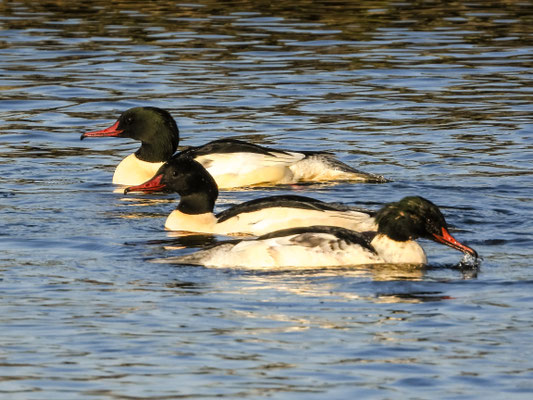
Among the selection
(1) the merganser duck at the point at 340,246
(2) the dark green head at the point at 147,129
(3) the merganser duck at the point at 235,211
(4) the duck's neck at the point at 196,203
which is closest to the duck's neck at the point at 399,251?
(1) the merganser duck at the point at 340,246

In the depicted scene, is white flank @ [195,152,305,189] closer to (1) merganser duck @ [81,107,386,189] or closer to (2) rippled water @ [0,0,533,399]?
(1) merganser duck @ [81,107,386,189]

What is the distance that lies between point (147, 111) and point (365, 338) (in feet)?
26.1

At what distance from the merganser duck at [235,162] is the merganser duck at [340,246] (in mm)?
4057

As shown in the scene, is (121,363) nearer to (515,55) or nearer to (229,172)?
(229,172)

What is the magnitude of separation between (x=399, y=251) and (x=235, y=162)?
463 cm

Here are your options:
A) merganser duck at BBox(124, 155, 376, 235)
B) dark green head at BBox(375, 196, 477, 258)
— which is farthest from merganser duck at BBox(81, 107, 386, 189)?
dark green head at BBox(375, 196, 477, 258)

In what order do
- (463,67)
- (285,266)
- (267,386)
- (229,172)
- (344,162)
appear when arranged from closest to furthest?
(267,386)
(285,266)
(229,172)
(344,162)
(463,67)

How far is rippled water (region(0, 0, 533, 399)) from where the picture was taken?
8945mm

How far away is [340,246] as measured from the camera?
11680 millimetres

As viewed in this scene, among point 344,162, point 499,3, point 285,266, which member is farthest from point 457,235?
point 499,3

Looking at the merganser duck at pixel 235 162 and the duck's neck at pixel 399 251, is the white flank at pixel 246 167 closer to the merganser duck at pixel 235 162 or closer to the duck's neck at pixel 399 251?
the merganser duck at pixel 235 162

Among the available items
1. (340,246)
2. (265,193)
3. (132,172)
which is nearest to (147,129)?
(132,172)

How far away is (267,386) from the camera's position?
8.52 meters

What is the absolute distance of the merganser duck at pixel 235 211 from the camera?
12.9 m
